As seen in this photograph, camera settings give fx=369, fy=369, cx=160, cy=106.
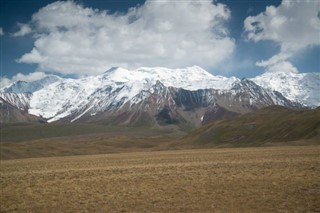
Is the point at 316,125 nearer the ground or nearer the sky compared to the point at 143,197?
nearer the sky

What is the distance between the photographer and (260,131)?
148 m

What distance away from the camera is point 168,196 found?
2697 cm

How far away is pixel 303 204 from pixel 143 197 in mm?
11047

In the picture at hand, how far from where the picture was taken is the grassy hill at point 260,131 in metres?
122

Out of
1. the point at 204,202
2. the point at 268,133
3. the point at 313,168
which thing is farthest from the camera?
the point at 268,133

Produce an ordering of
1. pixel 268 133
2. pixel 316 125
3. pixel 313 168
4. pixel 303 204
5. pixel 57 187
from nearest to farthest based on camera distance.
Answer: pixel 303 204, pixel 57 187, pixel 313 168, pixel 316 125, pixel 268 133

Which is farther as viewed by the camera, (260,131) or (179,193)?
(260,131)

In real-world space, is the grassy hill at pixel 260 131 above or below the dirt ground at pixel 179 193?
A: above

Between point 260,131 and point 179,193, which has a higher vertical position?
point 260,131

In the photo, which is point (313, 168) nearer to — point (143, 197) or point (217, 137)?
point (143, 197)

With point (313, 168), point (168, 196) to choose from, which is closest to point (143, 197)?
point (168, 196)

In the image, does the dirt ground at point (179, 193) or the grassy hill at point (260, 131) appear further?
the grassy hill at point (260, 131)

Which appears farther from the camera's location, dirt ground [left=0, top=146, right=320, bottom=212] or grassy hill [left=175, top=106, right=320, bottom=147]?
grassy hill [left=175, top=106, right=320, bottom=147]

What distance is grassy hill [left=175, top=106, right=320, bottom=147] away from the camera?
122 meters
